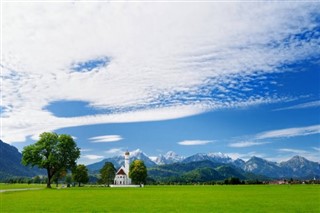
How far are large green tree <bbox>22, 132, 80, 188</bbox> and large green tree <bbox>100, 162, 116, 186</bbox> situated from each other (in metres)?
55.3

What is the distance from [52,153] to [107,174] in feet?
198

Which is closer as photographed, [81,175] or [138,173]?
[138,173]

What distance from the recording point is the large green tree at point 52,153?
89.1m

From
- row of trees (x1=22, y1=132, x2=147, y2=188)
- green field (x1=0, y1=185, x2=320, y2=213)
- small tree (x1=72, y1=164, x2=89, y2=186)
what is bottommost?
green field (x1=0, y1=185, x2=320, y2=213)

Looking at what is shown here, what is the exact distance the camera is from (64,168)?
305 ft

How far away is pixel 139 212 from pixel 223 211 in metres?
6.14

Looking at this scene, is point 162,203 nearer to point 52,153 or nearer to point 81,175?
point 52,153

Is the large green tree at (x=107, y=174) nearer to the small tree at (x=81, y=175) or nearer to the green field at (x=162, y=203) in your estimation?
the small tree at (x=81, y=175)

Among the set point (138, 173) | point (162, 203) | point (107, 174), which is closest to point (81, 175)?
point (138, 173)

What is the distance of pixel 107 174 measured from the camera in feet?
485

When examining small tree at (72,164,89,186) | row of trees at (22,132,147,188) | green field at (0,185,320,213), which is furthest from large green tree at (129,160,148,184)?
green field at (0,185,320,213)

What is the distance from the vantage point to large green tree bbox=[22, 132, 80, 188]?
89.1 meters

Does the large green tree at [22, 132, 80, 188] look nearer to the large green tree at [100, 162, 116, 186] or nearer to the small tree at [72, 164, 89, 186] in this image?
the small tree at [72, 164, 89, 186]

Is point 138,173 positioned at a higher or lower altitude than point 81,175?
higher
